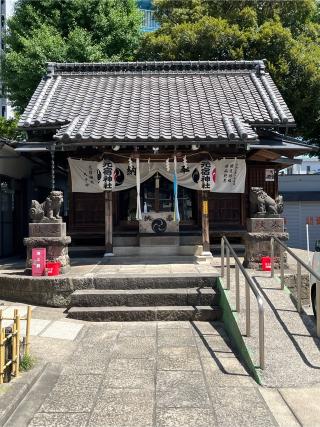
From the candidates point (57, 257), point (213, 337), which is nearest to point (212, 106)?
point (57, 257)

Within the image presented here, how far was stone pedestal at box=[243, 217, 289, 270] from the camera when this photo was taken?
922 centimetres

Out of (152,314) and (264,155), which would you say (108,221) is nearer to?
(152,314)

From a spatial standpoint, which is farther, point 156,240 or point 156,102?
point 156,102

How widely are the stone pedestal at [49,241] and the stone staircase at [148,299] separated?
1313 millimetres

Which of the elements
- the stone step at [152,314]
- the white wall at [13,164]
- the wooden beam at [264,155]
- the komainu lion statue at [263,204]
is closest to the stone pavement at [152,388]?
the stone step at [152,314]

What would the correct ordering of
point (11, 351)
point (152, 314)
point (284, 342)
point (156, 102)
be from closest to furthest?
point (11, 351) < point (284, 342) < point (152, 314) < point (156, 102)

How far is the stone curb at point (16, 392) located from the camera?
13.6 ft

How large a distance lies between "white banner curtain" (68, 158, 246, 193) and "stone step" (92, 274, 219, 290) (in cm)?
357

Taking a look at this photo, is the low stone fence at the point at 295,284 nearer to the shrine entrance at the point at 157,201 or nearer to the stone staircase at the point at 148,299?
the stone staircase at the point at 148,299

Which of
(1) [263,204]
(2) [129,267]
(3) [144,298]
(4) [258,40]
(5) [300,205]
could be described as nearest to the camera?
(3) [144,298]

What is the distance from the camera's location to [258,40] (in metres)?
17.6

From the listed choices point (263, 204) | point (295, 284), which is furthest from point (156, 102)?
point (295, 284)

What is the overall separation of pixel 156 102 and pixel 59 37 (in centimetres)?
726

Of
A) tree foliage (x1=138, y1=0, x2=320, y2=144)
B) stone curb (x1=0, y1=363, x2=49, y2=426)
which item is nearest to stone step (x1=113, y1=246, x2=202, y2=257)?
stone curb (x1=0, y1=363, x2=49, y2=426)
